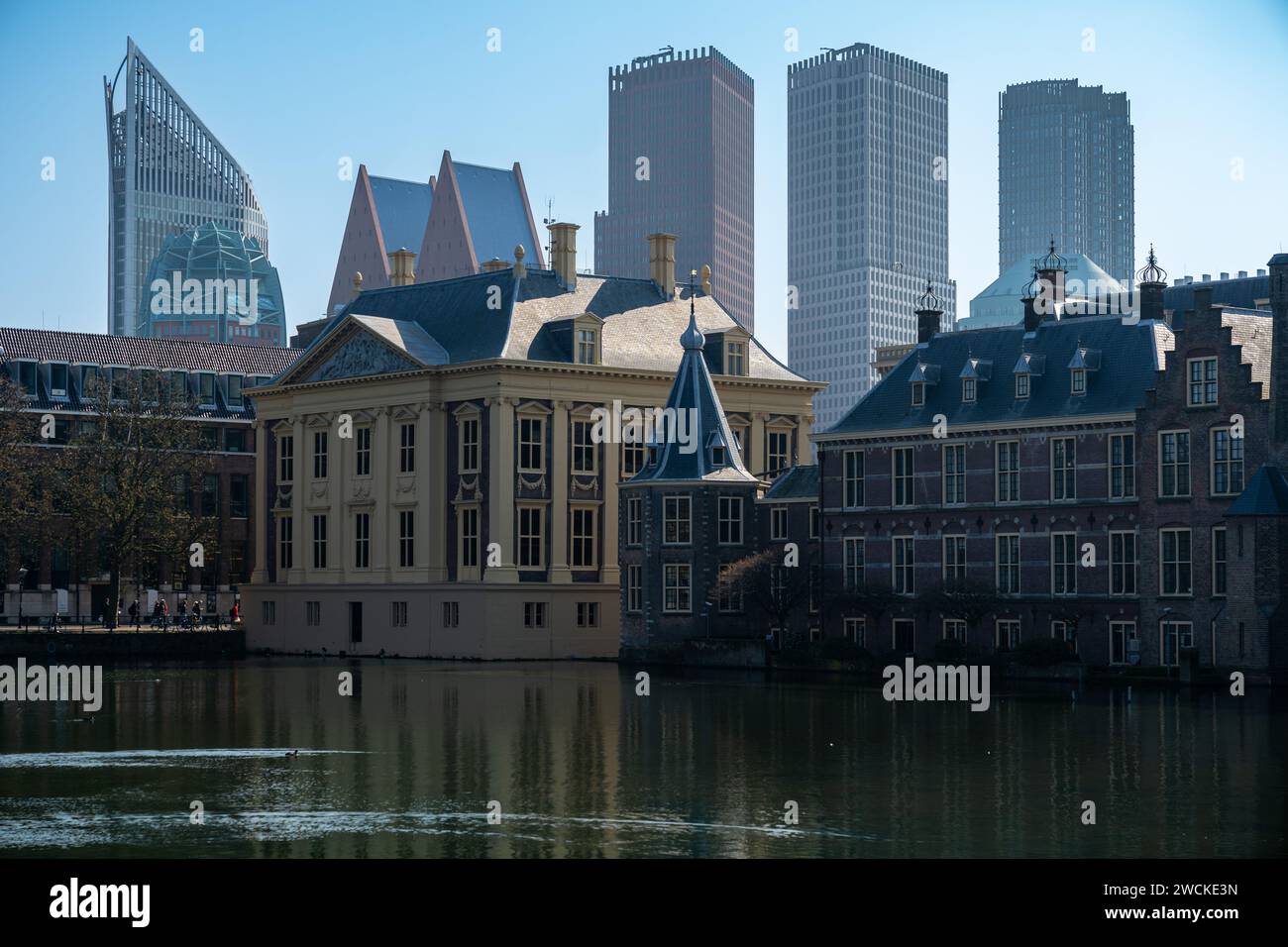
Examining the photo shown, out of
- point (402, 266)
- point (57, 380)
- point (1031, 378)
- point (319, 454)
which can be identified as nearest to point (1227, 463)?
point (1031, 378)

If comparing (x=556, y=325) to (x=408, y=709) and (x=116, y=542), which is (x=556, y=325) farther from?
(x=408, y=709)

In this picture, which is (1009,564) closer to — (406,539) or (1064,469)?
(1064,469)

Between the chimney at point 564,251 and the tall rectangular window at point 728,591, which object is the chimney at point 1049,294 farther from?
the chimney at point 564,251

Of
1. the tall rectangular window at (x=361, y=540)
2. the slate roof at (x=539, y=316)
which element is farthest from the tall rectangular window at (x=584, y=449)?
the tall rectangular window at (x=361, y=540)

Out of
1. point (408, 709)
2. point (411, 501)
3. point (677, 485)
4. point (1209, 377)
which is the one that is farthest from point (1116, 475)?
point (411, 501)

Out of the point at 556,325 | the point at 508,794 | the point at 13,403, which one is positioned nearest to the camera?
the point at 508,794

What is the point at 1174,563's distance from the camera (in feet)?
236

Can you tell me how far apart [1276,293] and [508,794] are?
41621 mm

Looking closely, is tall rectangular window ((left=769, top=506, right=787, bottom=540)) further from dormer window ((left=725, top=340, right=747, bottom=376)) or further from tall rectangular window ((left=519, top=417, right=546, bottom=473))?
dormer window ((left=725, top=340, right=747, bottom=376))

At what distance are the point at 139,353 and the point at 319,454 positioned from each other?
91.2 feet

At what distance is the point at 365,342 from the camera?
9919 cm

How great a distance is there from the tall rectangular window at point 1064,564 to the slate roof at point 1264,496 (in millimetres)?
7626

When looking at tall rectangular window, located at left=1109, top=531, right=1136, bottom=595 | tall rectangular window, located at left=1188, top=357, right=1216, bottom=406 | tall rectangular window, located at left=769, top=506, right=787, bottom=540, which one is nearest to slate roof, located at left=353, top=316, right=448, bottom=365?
tall rectangular window, located at left=769, top=506, right=787, bottom=540

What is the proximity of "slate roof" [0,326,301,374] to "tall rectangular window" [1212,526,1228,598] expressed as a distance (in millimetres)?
63948
